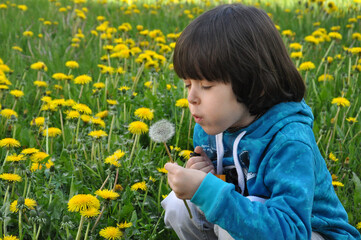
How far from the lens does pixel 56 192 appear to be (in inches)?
75.9

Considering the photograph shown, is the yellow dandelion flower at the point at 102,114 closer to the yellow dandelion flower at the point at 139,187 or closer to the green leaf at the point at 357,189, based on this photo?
the yellow dandelion flower at the point at 139,187

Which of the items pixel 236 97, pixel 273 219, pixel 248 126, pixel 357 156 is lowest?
pixel 357 156

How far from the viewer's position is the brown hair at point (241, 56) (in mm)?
1366

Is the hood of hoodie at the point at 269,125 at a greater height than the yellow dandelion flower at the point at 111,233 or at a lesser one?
greater

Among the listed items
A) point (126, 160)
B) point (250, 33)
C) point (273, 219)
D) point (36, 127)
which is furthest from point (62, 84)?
point (273, 219)

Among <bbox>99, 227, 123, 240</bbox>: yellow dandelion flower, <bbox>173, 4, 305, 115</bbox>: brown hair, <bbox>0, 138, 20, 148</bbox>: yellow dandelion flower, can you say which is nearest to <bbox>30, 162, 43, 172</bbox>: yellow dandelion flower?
<bbox>0, 138, 20, 148</bbox>: yellow dandelion flower

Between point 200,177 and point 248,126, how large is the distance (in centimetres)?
29

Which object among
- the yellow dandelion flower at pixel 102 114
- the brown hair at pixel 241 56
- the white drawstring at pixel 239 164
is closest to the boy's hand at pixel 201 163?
the white drawstring at pixel 239 164

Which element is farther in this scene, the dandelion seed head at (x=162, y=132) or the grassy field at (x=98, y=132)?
the grassy field at (x=98, y=132)

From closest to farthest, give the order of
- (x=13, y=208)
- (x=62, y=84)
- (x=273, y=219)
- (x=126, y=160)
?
1. (x=273, y=219)
2. (x=13, y=208)
3. (x=126, y=160)
4. (x=62, y=84)

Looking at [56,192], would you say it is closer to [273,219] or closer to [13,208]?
[13,208]

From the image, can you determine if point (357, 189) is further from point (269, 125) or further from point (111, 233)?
point (111, 233)

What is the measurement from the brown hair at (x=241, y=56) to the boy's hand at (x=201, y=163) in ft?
0.80

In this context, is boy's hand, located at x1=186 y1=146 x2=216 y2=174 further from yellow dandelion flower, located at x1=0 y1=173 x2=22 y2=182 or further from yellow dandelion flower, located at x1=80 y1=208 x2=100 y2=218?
yellow dandelion flower, located at x1=0 y1=173 x2=22 y2=182
